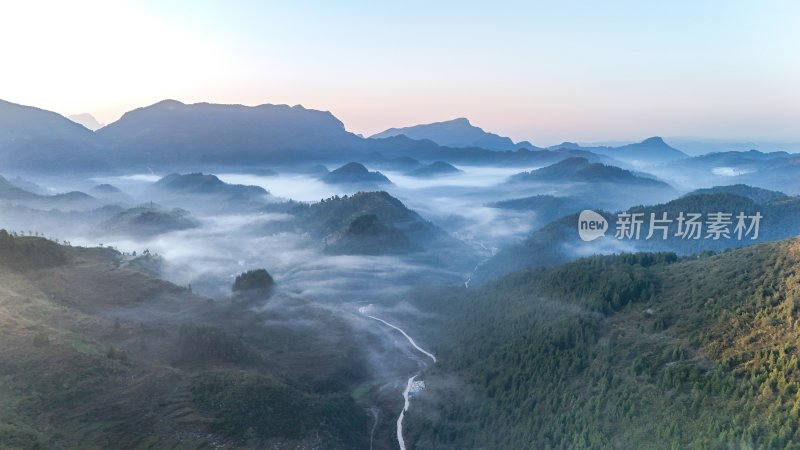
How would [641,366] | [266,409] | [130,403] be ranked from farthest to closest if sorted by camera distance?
[266,409] → [130,403] → [641,366]

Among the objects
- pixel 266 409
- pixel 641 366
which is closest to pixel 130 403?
pixel 266 409

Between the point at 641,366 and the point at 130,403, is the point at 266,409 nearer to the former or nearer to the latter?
the point at 130,403

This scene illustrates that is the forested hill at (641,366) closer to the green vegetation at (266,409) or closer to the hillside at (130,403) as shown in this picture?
the green vegetation at (266,409)

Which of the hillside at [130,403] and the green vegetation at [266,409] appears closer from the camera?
the hillside at [130,403]

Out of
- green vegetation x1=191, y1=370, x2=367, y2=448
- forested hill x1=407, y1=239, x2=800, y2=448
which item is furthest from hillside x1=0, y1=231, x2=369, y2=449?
forested hill x1=407, y1=239, x2=800, y2=448

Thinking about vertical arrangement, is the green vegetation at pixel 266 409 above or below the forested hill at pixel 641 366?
below

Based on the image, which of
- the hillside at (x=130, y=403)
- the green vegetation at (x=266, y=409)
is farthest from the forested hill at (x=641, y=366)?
the hillside at (x=130, y=403)

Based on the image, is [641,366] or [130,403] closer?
[641,366]

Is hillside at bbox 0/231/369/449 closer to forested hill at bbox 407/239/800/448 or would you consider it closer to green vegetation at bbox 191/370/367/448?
green vegetation at bbox 191/370/367/448
